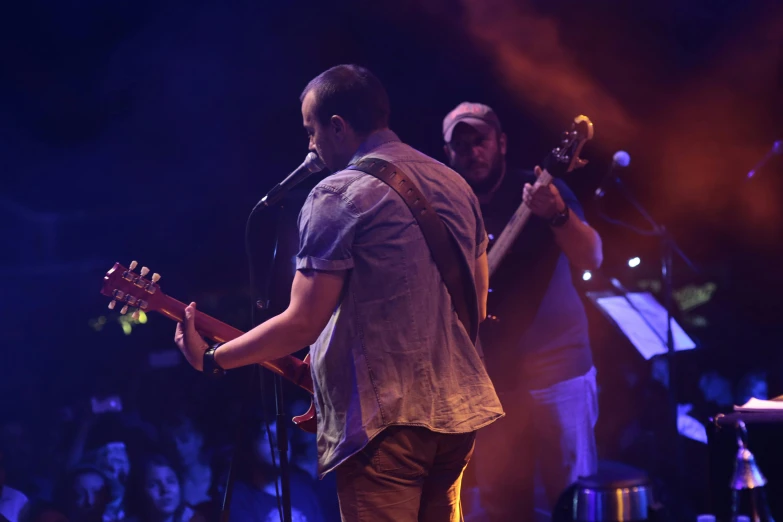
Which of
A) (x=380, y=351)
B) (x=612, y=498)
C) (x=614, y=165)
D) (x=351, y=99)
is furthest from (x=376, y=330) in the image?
(x=614, y=165)

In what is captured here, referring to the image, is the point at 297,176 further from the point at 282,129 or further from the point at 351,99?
the point at 282,129

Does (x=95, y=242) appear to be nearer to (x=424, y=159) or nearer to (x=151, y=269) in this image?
(x=151, y=269)

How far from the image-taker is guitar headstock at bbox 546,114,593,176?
3016mm

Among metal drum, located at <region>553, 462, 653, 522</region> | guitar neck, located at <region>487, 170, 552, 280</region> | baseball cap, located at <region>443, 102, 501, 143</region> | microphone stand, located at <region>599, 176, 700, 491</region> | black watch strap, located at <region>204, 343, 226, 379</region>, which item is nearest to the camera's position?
black watch strap, located at <region>204, 343, 226, 379</region>

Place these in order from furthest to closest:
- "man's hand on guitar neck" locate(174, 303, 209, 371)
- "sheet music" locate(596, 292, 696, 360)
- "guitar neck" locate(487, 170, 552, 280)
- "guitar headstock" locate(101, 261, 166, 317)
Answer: "sheet music" locate(596, 292, 696, 360) < "guitar neck" locate(487, 170, 552, 280) < "guitar headstock" locate(101, 261, 166, 317) < "man's hand on guitar neck" locate(174, 303, 209, 371)

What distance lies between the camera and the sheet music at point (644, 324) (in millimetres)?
4049

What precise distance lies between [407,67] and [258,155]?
3.27 ft

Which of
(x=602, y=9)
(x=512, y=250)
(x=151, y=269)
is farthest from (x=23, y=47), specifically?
(x=602, y=9)

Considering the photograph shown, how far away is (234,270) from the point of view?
Answer: 13.2 feet

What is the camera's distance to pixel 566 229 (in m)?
3.04

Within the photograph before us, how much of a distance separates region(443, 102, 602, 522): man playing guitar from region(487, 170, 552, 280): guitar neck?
0.02m

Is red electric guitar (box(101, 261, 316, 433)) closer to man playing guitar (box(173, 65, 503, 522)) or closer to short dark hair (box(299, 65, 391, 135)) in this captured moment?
man playing guitar (box(173, 65, 503, 522))

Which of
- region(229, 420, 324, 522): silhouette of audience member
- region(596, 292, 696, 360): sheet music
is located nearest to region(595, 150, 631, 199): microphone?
region(596, 292, 696, 360): sheet music

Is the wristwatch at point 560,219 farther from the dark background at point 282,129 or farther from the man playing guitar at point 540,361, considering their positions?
the dark background at point 282,129
